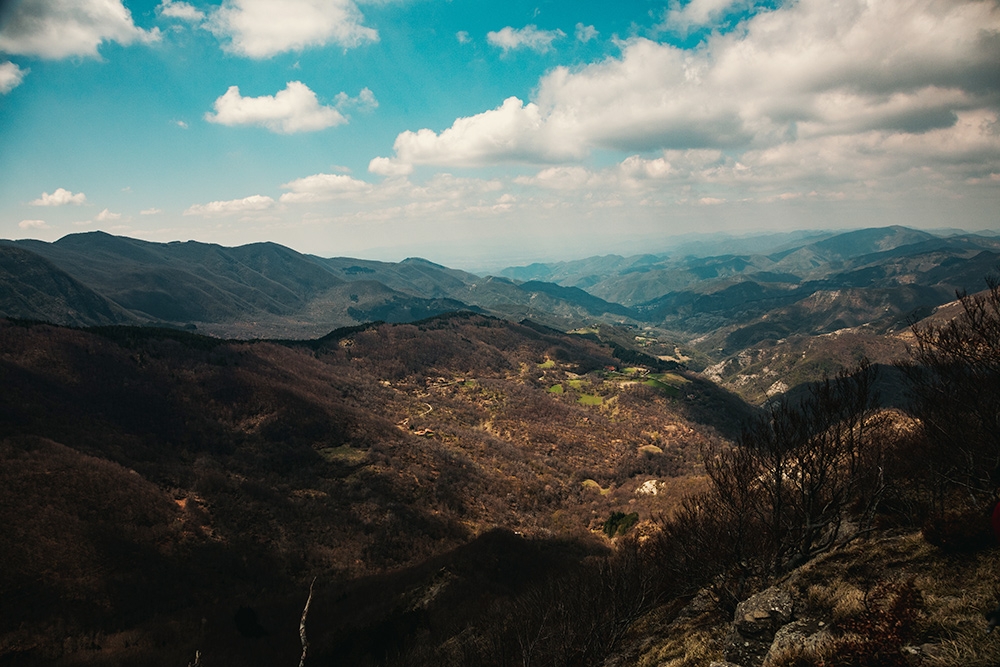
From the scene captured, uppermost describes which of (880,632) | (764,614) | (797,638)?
(880,632)

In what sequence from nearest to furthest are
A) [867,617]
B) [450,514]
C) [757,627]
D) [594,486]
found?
[867,617] → [757,627] → [450,514] → [594,486]

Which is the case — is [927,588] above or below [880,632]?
below

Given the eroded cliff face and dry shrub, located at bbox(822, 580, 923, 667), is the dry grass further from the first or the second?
dry shrub, located at bbox(822, 580, 923, 667)

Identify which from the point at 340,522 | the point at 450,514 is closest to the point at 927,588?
the point at 340,522

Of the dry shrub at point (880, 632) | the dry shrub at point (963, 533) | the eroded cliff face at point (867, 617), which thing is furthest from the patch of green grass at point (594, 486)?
the dry shrub at point (880, 632)

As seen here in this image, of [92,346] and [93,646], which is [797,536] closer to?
[93,646]

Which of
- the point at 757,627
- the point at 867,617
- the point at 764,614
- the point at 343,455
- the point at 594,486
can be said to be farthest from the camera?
the point at 594,486

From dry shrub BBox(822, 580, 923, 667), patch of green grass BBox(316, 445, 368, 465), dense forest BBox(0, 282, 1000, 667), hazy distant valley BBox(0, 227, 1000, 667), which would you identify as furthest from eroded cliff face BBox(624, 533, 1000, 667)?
patch of green grass BBox(316, 445, 368, 465)

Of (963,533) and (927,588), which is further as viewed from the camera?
(963,533)

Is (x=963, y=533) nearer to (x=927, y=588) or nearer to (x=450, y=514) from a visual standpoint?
(x=927, y=588)
